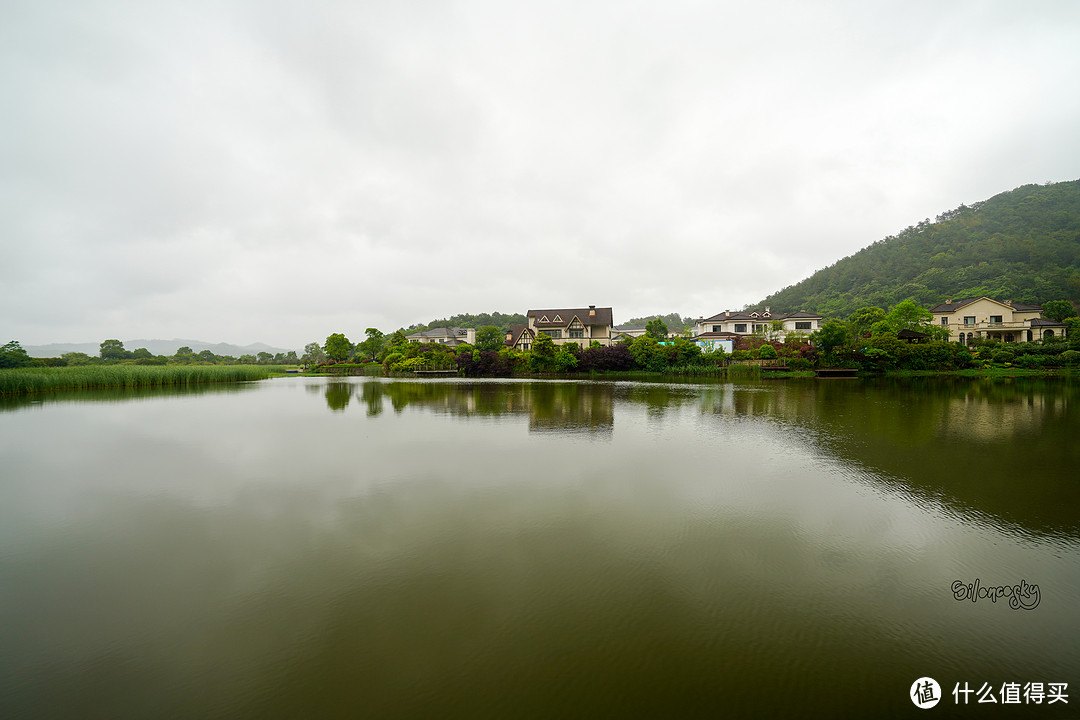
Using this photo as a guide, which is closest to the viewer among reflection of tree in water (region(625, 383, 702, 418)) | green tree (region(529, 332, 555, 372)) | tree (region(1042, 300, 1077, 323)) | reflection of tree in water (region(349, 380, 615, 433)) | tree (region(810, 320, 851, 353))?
reflection of tree in water (region(349, 380, 615, 433))

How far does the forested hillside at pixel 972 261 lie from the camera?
4966 cm

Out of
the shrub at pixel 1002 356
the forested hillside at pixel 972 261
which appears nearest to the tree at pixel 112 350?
the forested hillside at pixel 972 261

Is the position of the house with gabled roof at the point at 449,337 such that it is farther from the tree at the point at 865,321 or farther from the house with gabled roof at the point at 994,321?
the house with gabled roof at the point at 994,321

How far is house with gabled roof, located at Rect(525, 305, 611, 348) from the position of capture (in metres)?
51.5

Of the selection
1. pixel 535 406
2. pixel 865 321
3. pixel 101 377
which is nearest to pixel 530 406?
pixel 535 406

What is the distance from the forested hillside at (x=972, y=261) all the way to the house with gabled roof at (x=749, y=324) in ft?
32.8

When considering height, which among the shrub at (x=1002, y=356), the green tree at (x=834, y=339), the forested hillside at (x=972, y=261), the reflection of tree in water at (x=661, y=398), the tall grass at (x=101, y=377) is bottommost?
the reflection of tree in water at (x=661, y=398)

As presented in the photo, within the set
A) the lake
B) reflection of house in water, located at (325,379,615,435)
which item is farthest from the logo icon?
reflection of house in water, located at (325,379,615,435)

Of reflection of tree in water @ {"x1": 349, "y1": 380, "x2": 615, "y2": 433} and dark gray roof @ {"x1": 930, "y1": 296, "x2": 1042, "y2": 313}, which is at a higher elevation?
dark gray roof @ {"x1": 930, "y1": 296, "x2": 1042, "y2": 313}

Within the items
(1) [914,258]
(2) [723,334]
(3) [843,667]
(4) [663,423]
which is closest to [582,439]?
(4) [663,423]

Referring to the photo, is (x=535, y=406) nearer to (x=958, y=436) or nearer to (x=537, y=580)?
(x=958, y=436)

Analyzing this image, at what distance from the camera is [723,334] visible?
154 ft

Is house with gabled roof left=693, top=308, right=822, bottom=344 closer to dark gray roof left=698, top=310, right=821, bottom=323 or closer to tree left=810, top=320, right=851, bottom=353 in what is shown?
dark gray roof left=698, top=310, right=821, bottom=323

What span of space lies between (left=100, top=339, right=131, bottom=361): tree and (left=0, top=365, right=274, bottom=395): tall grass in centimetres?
3999
